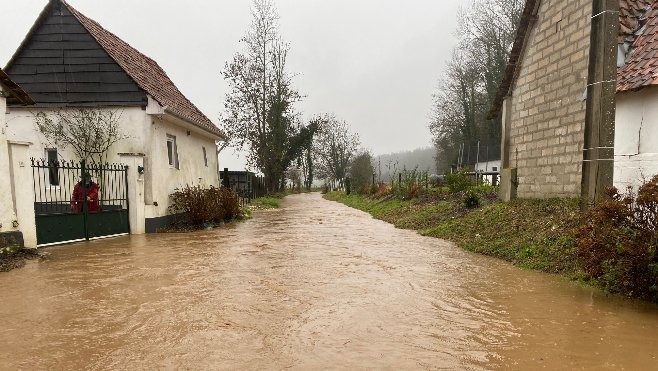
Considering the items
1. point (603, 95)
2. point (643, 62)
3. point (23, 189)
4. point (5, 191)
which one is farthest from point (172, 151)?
point (643, 62)

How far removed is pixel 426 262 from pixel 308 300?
10.8 feet

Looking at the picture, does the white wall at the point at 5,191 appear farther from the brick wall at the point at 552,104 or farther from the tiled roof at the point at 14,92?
the brick wall at the point at 552,104

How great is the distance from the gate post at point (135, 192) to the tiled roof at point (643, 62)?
11590 mm

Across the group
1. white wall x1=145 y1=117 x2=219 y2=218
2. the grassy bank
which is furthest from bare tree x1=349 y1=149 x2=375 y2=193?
the grassy bank

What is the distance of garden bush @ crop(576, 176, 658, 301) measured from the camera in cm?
463

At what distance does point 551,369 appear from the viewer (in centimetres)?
327

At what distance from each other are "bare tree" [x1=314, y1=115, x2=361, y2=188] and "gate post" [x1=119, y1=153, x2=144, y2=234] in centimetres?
4545

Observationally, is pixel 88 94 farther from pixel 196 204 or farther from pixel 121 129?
pixel 196 204

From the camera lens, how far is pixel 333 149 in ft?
192

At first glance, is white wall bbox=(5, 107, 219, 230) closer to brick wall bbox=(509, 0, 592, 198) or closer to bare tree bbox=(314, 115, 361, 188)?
brick wall bbox=(509, 0, 592, 198)

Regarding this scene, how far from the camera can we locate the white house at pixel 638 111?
21.9 ft

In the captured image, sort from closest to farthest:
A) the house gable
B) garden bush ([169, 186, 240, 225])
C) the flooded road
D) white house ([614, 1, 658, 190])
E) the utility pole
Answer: the flooded road, the utility pole, white house ([614, 1, 658, 190]), the house gable, garden bush ([169, 186, 240, 225])

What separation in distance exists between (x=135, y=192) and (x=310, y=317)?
889cm

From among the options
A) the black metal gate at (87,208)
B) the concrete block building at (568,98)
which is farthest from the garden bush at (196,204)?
the concrete block building at (568,98)
